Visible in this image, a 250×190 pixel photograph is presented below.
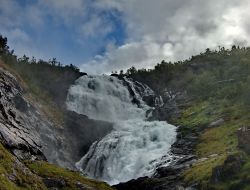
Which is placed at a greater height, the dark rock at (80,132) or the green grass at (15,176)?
the dark rock at (80,132)

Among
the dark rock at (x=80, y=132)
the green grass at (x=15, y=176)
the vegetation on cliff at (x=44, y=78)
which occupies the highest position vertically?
the vegetation on cliff at (x=44, y=78)

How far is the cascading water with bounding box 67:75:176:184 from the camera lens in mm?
81000

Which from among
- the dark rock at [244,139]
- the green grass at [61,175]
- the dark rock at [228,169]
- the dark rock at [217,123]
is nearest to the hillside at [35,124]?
the green grass at [61,175]

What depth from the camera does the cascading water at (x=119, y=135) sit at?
266 feet

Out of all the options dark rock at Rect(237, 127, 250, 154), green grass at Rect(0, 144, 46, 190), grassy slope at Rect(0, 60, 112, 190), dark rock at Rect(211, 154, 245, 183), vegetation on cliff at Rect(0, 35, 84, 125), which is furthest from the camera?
vegetation on cliff at Rect(0, 35, 84, 125)

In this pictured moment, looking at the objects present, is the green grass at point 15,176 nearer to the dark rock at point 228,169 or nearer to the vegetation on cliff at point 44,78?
the dark rock at point 228,169

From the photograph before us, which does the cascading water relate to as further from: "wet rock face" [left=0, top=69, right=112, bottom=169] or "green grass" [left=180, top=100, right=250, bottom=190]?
"green grass" [left=180, top=100, right=250, bottom=190]

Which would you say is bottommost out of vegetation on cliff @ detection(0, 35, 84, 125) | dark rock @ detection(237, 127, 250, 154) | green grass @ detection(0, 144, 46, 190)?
green grass @ detection(0, 144, 46, 190)

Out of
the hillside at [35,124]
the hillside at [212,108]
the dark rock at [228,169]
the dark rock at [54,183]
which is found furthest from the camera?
the hillside at [212,108]

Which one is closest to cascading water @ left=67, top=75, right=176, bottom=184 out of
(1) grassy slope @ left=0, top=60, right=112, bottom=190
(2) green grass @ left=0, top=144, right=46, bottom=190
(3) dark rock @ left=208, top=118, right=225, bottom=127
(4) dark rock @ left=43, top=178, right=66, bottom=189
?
(3) dark rock @ left=208, top=118, right=225, bottom=127

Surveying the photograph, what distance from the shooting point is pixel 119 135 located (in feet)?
308

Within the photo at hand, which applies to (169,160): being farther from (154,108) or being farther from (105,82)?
(105,82)

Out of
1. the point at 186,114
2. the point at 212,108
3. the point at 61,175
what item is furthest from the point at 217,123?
the point at 61,175

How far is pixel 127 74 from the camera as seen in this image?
14875cm
